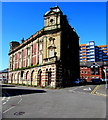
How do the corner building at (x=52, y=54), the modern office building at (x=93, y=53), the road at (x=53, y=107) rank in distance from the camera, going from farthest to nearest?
the modern office building at (x=93, y=53) < the corner building at (x=52, y=54) < the road at (x=53, y=107)

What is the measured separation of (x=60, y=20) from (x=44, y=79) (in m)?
15.8

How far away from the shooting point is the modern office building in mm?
138875

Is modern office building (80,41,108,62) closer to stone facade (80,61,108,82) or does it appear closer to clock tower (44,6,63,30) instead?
stone facade (80,61,108,82)

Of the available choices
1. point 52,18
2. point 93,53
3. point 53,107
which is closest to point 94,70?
point 52,18

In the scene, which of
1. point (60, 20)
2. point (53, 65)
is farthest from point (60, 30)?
point (53, 65)

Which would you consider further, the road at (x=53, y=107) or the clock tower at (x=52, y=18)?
the clock tower at (x=52, y=18)

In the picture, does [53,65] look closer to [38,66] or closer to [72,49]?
[38,66]

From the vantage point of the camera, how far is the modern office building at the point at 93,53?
13888 cm

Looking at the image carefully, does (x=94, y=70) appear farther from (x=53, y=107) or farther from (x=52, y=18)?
(x=53, y=107)

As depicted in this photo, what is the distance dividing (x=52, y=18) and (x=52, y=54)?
381 inches

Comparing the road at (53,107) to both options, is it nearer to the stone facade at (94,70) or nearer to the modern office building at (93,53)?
the stone facade at (94,70)

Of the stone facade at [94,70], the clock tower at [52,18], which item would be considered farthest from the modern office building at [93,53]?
the clock tower at [52,18]

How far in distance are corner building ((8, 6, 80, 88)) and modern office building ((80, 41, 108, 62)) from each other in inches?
3910

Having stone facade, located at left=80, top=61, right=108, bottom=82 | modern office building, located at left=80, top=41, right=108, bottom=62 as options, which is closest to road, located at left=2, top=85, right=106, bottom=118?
stone facade, located at left=80, top=61, right=108, bottom=82
